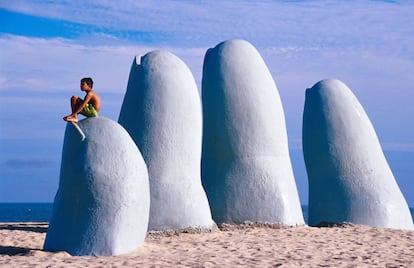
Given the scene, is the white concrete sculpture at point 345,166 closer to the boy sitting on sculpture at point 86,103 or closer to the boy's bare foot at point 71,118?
the boy sitting on sculpture at point 86,103

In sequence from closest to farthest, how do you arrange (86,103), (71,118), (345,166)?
(71,118) → (86,103) → (345,166)

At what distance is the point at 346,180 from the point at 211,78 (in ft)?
9.31

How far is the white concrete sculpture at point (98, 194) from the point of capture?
951 cm

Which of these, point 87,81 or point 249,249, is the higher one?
point 87,81

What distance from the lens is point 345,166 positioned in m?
13.6

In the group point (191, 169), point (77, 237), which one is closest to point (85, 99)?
point (77, 237)

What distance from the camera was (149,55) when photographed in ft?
40.9

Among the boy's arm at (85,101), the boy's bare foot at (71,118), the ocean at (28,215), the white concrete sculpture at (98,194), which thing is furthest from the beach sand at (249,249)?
the ocean at (28,215)

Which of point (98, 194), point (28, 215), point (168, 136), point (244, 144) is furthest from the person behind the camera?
point (28, 215)

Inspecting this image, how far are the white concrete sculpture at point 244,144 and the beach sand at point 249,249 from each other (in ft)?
1.03

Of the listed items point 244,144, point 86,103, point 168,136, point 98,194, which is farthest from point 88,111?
point 244,144

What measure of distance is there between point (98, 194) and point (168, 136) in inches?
96.0

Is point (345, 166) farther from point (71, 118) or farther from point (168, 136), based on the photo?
point (71, 118)

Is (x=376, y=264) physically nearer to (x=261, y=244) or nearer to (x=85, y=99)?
(x=261, y=244)
